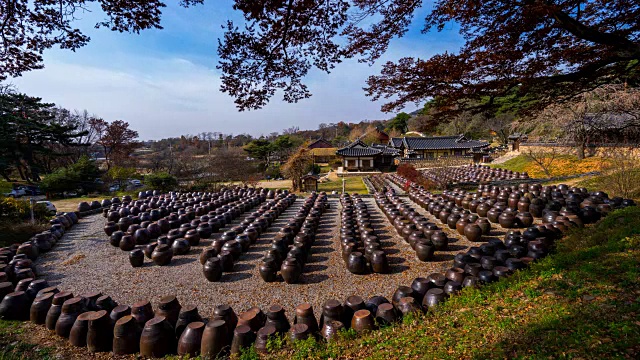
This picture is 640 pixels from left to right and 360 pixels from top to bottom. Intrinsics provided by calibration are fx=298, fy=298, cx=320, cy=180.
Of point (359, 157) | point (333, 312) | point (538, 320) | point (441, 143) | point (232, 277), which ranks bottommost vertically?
point (232, 277)

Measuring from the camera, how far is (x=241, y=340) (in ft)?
13.5

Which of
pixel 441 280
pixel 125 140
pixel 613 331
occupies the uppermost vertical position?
pixel 125 140

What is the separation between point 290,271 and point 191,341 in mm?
2791

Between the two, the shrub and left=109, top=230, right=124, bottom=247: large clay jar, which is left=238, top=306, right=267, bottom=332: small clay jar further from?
the shrub

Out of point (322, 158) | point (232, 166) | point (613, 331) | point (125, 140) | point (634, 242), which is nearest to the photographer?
point (613, 331)

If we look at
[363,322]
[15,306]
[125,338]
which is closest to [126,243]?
[15,306]

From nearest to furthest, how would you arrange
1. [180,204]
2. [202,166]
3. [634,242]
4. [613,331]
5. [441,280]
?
[613,331] → [634,242] → [441,280] → [180,204] → [202,166]

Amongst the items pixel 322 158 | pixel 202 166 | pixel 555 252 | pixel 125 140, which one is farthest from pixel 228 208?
pixel 322 158

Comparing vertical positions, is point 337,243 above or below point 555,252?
below

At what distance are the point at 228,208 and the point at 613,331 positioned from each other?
1297 centimetres

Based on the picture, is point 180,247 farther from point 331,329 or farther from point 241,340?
point 331,329

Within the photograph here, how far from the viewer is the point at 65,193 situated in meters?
24.0

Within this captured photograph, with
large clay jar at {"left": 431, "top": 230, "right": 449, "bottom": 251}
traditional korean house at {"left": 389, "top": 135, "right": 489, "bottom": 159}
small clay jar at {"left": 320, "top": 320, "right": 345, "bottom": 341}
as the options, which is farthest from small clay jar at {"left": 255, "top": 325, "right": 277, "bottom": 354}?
traditional korean house at {"left": 389, "top": 135, "right": 489, "bottom": 159}

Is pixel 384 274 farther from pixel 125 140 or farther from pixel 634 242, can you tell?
pixel 125 140
